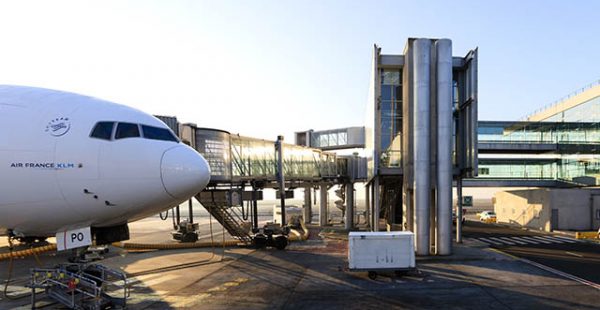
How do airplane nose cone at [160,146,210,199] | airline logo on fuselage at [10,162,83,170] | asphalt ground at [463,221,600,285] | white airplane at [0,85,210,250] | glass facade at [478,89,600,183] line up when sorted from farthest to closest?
glass facade at [478,89,600,183], asphalt ground at [463,221,600,285], airplane nose cone at [160,146,210,199], white airplane at [0,85,210,250], airline logo on fuselage at [10,162,83,170]

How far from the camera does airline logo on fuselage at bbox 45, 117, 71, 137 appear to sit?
11555 mm

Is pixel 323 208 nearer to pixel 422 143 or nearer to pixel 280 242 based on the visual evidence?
pixel 280 242

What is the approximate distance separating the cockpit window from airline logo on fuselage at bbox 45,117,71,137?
2.19 metres

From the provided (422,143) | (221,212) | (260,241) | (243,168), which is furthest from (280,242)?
Answer: (422,143)

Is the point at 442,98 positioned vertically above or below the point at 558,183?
above

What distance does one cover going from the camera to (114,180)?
11633 millimetres

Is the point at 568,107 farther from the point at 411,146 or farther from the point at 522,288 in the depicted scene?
the point at 522,288

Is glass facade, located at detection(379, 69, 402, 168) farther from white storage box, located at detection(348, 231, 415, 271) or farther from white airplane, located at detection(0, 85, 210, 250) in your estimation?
white airplane, located at detection(0, 85, 210, 250)

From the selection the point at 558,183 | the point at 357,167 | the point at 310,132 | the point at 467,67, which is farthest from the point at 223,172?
the point at 558,183

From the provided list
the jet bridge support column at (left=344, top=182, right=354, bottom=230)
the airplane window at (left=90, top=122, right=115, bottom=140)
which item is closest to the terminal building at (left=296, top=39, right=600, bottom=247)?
the jet bridge support column at (left=344, top=182, right=354, bottom=230)

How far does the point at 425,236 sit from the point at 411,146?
6703 mm

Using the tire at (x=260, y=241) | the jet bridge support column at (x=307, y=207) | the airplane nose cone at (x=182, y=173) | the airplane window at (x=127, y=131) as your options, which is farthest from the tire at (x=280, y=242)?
the jet bridge support column at (x=307, y=207)

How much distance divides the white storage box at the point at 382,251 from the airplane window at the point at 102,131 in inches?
543

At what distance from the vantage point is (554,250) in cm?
3028
